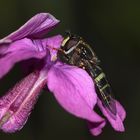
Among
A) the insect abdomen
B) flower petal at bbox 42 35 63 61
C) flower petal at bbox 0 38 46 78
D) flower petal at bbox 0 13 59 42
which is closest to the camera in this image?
flower petal at bbox 0 38 46 78

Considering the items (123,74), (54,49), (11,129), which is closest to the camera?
(11,129)

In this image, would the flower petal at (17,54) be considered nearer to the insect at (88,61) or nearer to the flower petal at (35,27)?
the flower petal at (35,27)

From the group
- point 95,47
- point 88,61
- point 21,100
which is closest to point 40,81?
point 21,100

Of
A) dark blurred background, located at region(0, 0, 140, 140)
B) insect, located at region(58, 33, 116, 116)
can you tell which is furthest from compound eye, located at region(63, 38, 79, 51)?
dark blurred background, located at region(0, 0, 140, 140)

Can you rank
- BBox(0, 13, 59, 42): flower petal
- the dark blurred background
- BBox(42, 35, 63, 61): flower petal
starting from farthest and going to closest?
the dark blurred background
BBox(42, 35, 63, 61): flower petal
BBox(0, 13, 59, 42): flower petal

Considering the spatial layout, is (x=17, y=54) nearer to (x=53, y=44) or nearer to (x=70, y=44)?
(x=70, y=44)

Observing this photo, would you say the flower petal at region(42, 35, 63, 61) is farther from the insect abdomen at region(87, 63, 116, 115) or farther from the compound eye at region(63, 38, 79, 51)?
the insect abdomen at region(87, 63, 116, 115)

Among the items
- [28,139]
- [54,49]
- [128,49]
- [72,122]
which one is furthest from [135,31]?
[54,49]

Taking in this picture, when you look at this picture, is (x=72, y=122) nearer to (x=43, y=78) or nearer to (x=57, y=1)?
(x=57, y=1)
